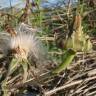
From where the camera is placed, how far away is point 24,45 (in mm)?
1467

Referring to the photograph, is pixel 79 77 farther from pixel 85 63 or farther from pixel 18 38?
pixel 18 38

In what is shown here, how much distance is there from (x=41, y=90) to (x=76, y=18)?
597 millimetres

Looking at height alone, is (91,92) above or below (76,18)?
below

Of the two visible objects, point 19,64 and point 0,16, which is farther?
point 0,16

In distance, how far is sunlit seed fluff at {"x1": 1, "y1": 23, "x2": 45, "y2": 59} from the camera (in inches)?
56.5

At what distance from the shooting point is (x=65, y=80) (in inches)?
68.2

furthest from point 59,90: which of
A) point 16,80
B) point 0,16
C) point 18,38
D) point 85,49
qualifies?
point 0,16

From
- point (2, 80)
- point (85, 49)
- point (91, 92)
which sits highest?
point (85, 49)

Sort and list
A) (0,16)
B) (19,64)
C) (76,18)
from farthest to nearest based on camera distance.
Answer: (0,16), (19,64), (76,18)

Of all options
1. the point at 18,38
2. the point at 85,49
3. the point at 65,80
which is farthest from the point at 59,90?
the point at 85,49

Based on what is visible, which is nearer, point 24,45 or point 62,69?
point 62,69

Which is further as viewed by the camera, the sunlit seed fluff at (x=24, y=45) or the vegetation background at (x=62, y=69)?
Answer: the sunlit seed fluff at (x=24, y=45)

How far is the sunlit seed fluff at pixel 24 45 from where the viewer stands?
1.44 m

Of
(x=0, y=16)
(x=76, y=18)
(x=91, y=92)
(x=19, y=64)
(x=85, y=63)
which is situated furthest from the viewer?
(x=0, y=16)
